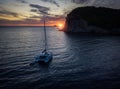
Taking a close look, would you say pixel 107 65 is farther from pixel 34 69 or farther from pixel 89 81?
pixel 34 69

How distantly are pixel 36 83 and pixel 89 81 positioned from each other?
1139 centimetres

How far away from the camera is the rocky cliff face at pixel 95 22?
494 ft

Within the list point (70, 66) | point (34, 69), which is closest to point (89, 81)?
point (70, 66)

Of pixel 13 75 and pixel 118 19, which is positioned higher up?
pixel 118 19

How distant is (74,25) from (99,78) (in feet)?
457

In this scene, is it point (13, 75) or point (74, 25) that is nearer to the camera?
point (13, 75)

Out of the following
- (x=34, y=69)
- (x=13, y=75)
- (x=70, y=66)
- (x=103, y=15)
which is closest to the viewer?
(x=13, y=75)

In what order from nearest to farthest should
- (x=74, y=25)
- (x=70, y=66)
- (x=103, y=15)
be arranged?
1. (x=70, y=66)
2. (x=74, y=25)
3. (x=103, y=15)

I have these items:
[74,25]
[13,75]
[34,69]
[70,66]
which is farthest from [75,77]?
[74,25]

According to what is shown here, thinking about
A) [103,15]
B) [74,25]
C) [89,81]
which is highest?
[103,15]

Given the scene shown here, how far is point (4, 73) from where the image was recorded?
32156 mm

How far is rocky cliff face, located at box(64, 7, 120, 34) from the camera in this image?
150637 millimetres

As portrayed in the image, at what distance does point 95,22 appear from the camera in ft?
516

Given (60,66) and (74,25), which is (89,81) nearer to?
(60,66)
